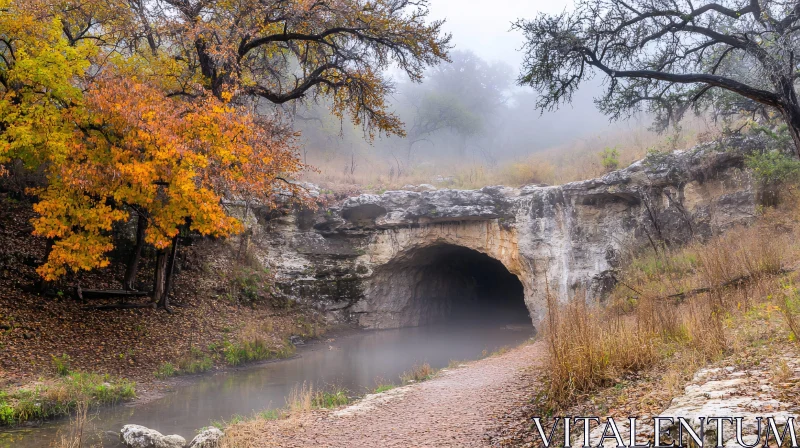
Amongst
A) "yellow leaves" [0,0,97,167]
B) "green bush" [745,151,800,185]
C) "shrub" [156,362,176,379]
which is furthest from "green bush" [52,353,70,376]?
"green bush" [745,151,800,185]

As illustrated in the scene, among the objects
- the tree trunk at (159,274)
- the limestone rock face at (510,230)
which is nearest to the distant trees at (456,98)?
the limestone rock face at (510,230)

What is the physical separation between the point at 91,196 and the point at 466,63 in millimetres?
47406

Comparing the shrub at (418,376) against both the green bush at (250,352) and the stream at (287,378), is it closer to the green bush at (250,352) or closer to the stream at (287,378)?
the stream at (287,378)

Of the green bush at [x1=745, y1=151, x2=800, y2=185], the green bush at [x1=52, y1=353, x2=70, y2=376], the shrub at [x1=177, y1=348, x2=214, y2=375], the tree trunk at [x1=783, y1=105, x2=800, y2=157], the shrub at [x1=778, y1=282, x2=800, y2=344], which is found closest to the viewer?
the shrub at [x1=778, y1=282, x2=800, y2=344]

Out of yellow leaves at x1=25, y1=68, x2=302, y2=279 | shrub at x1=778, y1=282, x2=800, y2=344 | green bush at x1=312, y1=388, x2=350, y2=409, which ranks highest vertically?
yellow leaves at x1=25, y1=68, x2=302, y2=279

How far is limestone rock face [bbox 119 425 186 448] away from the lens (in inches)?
260

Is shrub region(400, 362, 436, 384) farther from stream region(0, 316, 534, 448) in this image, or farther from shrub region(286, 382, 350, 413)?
shrub region(286, 382, 350, 413)

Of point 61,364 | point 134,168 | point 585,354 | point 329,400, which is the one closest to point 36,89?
point 134,168

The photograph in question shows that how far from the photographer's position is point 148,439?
666cm

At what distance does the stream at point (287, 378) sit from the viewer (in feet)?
26.1

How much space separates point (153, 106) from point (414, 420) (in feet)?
27.6

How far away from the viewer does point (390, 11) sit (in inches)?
511

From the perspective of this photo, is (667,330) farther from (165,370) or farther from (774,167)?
(165,370)

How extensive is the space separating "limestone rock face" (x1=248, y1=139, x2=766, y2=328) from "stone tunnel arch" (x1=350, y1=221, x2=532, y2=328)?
5 centimetres
